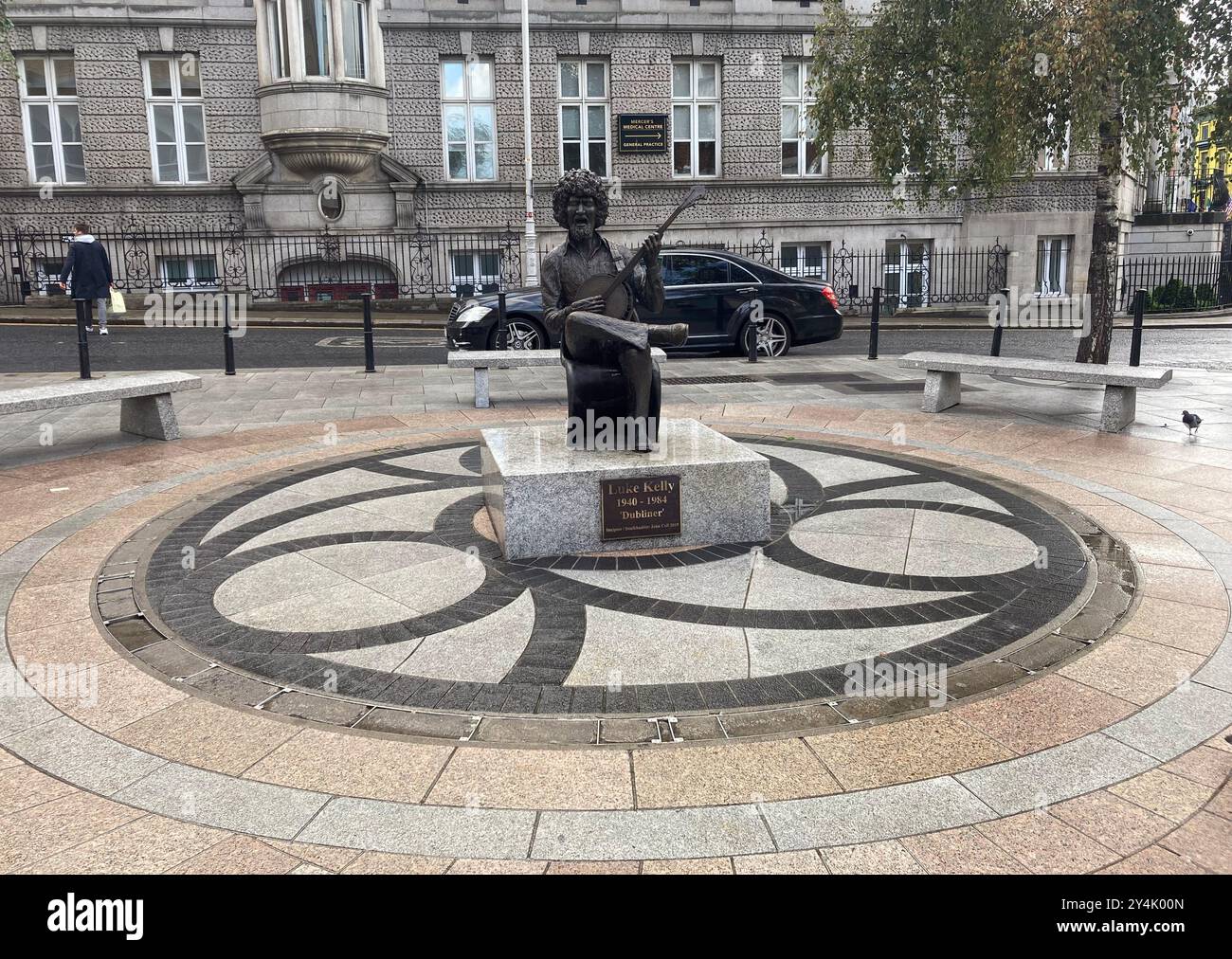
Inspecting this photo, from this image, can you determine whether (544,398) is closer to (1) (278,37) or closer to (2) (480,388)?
(2) (480,388)

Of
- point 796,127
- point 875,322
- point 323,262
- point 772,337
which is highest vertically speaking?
point 796,127

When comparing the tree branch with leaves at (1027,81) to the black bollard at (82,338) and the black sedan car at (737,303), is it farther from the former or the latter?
the black bollard at (82,338)

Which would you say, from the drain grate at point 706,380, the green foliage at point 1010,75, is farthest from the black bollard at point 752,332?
the green foliage at point 1010,75

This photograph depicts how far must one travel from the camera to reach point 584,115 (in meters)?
27.7

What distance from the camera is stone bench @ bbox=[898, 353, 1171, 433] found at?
9922 millimetres

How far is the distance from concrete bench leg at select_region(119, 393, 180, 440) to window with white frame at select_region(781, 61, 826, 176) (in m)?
22.8

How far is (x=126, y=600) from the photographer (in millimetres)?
5535

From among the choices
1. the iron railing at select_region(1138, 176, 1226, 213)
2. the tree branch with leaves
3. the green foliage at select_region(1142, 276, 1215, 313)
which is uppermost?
the iron railing at select_region(1138, 176, 1226, 213)

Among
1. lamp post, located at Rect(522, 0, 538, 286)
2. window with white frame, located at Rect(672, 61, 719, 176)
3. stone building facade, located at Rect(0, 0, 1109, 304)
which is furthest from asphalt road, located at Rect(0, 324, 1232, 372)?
window with white frame, located at Rect(672, 61, 719, 176)

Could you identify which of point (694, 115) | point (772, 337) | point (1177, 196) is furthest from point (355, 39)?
point (1177, 196)

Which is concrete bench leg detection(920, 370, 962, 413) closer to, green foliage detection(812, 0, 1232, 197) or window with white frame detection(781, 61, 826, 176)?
green foliage detection(812, 0, 1232, 197)

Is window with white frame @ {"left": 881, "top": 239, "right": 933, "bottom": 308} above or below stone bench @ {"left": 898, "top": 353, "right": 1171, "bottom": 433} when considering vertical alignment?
above

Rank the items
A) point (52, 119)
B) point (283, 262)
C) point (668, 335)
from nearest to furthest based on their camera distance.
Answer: point (668, 335)
point (52, 119)
point (283, 262)

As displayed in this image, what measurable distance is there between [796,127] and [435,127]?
1073cm
